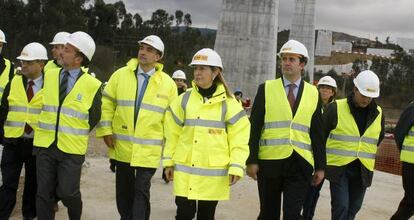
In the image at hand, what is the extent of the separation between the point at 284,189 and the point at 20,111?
2.77 m

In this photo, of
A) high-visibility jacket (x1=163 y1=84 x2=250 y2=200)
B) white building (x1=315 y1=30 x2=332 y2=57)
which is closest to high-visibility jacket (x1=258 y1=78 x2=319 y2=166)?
high-visibility jacket (x1=163 y1=84 x2=250 y2=200)

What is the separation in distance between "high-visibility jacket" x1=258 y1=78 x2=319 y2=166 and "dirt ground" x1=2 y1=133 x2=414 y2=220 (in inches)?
92.7

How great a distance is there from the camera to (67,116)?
525 cm

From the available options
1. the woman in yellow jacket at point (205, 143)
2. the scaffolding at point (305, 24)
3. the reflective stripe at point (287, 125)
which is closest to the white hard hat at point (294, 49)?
the reflective stripe at point (287, 125)

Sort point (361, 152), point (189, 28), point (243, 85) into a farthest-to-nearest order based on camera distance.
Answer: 1. point (189, 28)
2. point (243, 85)
3. point (361, 152)

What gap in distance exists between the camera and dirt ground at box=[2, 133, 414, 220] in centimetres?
733

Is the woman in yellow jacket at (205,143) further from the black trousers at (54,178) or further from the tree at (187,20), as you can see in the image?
the tree at (187,20)

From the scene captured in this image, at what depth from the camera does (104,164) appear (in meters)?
11.3

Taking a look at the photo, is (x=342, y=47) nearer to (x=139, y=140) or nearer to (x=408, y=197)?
(x=408, y=197)

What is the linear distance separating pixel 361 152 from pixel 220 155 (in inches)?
78.5

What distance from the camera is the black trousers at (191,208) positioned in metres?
4.87

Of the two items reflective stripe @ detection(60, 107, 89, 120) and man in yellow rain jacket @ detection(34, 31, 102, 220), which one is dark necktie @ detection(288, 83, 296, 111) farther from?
reflective stripe @ detection(60, 107, 89, 120)

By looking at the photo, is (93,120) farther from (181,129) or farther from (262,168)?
(262,168)

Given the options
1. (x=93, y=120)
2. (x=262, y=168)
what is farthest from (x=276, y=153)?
(x=93, y=120)
